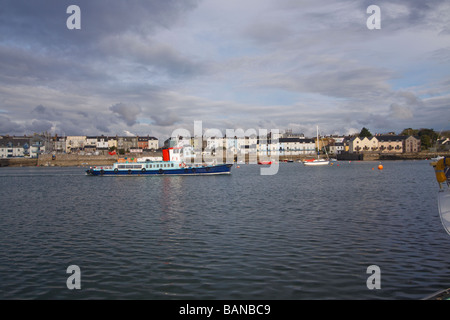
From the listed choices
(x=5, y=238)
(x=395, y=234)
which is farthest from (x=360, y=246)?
(x=5, y=238)

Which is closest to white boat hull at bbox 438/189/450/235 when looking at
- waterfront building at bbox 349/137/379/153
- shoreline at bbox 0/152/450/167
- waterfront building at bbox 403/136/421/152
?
shoreline at bbox 0/152/450/167

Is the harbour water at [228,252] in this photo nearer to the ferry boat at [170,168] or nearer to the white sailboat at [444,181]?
the white sailboat at [444,181]

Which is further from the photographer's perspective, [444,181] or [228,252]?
[228,252]

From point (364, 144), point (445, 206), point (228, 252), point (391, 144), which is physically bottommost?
point (228, 252)

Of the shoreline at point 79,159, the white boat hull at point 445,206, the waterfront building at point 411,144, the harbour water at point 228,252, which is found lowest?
the harbour water at point 228,252

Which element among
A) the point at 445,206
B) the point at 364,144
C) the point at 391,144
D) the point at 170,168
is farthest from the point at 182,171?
the point at 391,144

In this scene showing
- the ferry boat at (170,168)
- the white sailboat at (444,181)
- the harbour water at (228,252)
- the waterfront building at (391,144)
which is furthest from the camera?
the waterfront building at (391,144)

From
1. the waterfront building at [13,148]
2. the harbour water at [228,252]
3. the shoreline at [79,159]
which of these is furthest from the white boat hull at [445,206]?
the waterfront building at [13,148]

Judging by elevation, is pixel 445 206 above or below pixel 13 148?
below

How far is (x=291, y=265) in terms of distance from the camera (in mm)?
13594

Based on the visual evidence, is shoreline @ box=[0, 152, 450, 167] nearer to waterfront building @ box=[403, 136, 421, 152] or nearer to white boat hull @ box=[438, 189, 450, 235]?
waterfront building @ box=[403, 136, 421, 152]

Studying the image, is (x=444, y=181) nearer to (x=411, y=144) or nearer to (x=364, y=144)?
(x=364, y=144)

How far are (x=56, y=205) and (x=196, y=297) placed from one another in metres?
26.0
